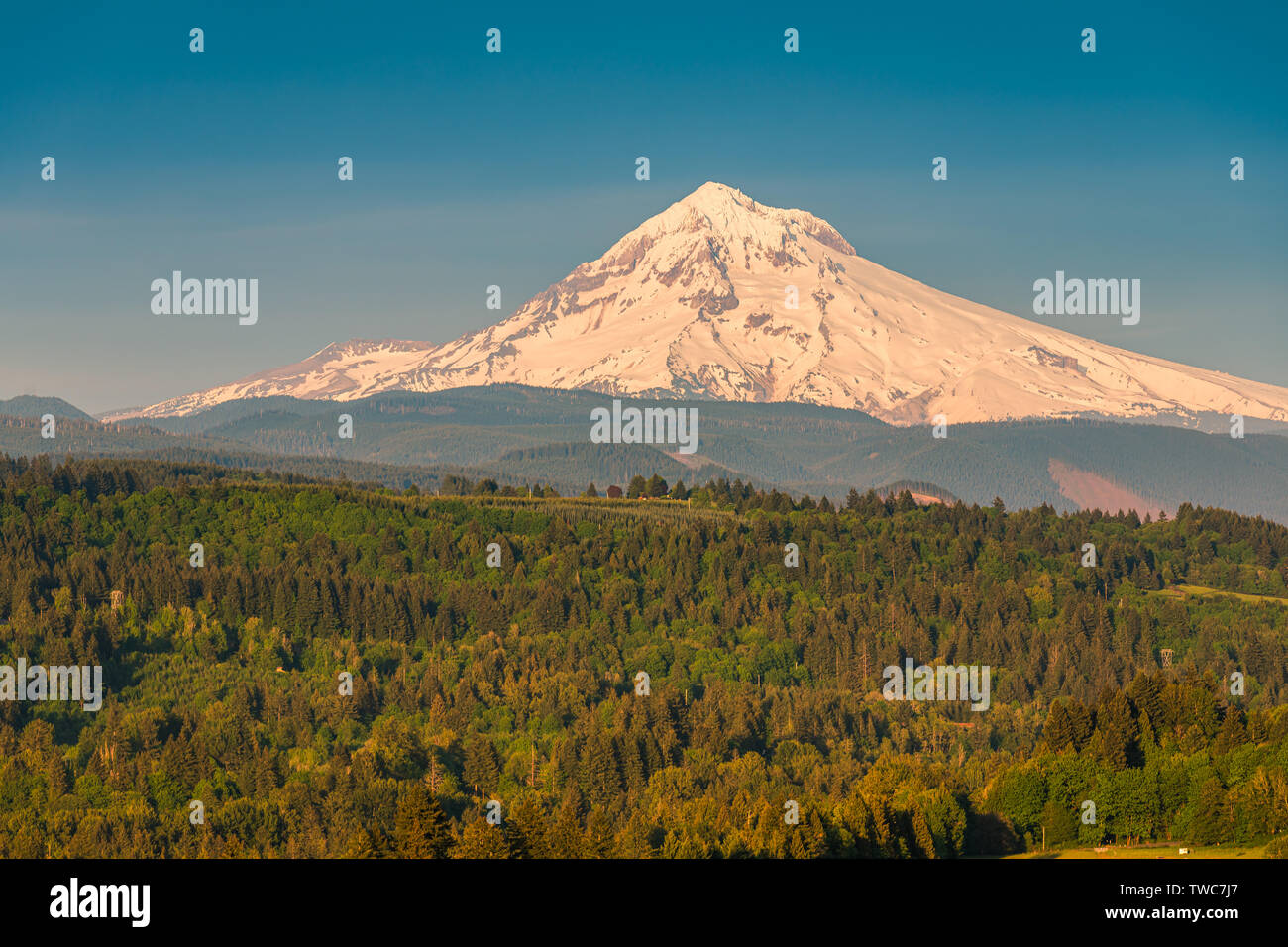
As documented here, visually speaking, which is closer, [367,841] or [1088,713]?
[367,841]
